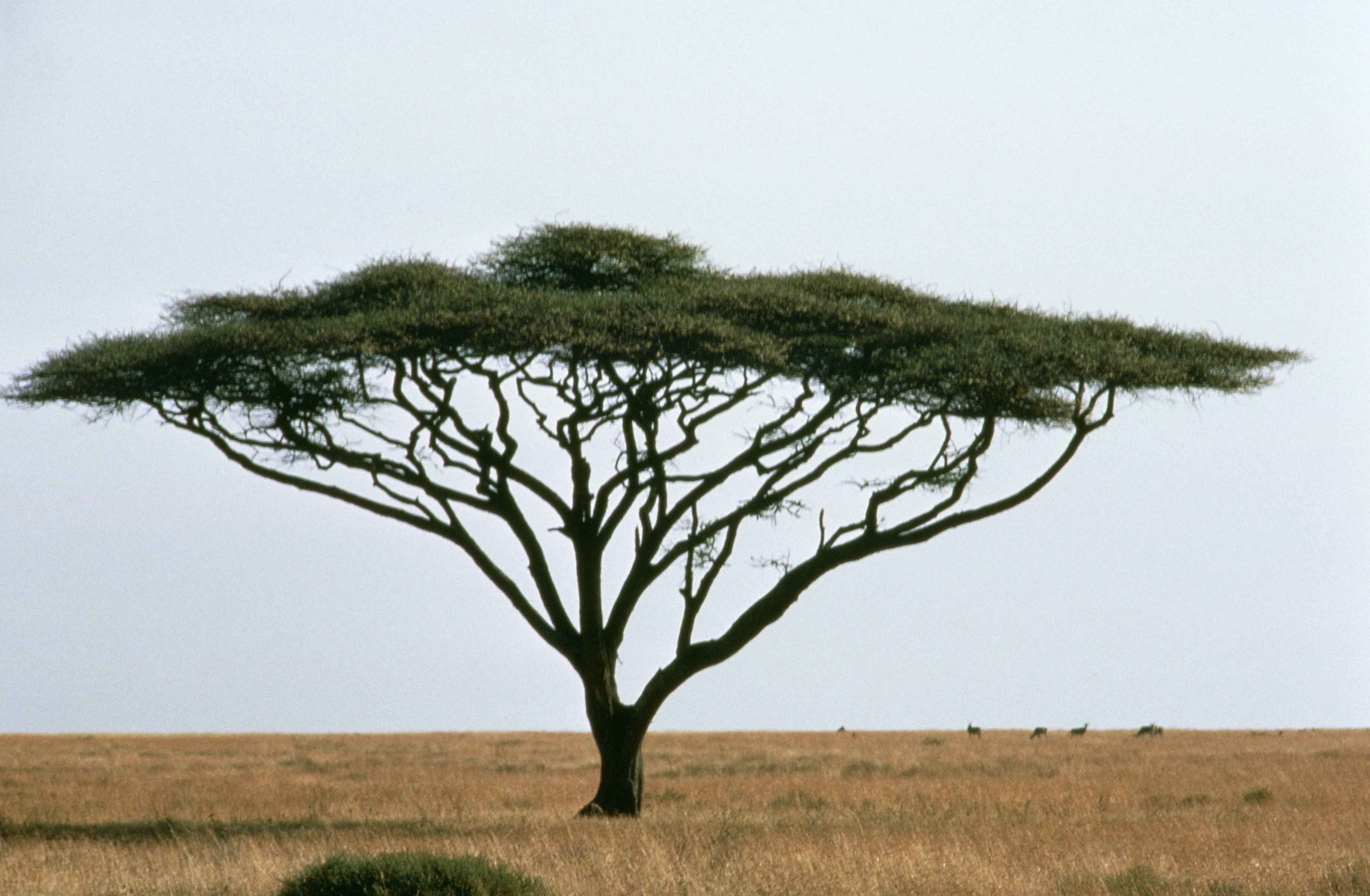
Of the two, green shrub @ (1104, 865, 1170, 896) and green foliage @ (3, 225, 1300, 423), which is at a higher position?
green foliage @ (3, 225, 1300, 423)

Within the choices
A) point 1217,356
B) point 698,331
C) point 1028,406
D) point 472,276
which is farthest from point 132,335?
point 1217,356

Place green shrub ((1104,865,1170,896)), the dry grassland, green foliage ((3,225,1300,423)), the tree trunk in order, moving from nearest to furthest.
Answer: green shrub ((1104,865,1170,896)) → the dry grassland → green foliage ((3,225,1300,423)) → the tree trunk

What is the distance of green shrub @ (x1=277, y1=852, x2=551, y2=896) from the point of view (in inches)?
391

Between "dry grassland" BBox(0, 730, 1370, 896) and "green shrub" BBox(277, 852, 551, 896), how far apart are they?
1.10 metres

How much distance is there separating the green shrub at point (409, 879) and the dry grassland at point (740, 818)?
43.4 inches

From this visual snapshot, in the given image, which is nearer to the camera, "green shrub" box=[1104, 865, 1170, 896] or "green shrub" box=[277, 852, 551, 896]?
"green shrub" box=[277, 852, 551, 896]

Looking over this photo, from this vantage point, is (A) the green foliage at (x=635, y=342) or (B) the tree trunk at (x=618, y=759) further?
(B) the tree trunk at (x=618, y=759)

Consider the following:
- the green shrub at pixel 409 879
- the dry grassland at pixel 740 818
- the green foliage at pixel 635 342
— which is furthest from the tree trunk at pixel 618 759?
the green shrub at pixel 409 879

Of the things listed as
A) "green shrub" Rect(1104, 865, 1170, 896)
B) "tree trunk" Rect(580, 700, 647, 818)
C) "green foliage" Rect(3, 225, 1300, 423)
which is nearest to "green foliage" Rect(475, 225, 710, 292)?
"green foliage" Rect(3, 225, 1300, 423)

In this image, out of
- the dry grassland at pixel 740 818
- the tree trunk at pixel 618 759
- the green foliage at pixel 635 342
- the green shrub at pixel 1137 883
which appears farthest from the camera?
the tree trunk at pixel 618 759

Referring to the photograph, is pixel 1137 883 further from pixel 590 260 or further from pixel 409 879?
pixel 590 260

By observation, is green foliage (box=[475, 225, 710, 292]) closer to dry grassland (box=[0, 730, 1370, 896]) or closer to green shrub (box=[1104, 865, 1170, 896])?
dry grassland (box=[0, 730, 1370, 896])

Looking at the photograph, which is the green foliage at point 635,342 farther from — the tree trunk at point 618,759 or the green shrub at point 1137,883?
the green shrub at point 1137,883

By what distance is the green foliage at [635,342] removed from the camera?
1855cm
